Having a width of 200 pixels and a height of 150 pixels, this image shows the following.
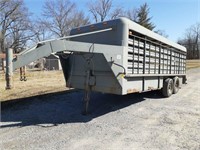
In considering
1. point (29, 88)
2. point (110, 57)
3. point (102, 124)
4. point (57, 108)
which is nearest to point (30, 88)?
point (29, 88)

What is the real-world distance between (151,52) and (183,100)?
8.10ft

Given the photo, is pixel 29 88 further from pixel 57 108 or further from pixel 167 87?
pixel 167 87

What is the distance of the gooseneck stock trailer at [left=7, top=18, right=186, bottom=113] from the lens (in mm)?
5132

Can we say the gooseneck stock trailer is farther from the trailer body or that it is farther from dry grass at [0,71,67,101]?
dry grass at [0,71,67,101]

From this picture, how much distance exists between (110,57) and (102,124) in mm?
1587

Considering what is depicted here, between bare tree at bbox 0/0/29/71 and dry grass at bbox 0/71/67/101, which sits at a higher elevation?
bare tree at bbox 0/0/29/71

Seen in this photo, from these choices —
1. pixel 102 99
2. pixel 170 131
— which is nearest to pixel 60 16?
pixel 102 99

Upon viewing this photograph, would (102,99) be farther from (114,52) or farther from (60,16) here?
(60,16)

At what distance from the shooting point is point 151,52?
25.0 ft

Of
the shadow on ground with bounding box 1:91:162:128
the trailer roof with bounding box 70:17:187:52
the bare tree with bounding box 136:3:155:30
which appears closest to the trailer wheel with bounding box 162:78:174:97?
the shadow on ground with bounding box 1:91:162:128

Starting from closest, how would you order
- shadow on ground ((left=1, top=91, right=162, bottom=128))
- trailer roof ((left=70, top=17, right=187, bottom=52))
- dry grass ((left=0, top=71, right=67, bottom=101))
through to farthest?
1. shadow on ground ((left=1, top=91, right=162, bottom=128))
2. trailer roof ((left=70, top=17, right=187, bottom=52))
3. dry grass ((left=0, top=71, right=67, bottom=101))

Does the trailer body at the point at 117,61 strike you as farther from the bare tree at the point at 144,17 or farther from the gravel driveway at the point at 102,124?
the bare tree at the point at 144,17

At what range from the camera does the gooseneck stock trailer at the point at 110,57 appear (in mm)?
5132

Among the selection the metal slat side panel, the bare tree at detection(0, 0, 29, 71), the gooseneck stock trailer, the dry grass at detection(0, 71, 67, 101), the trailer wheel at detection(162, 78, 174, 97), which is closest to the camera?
the gooseneck stock trailer
